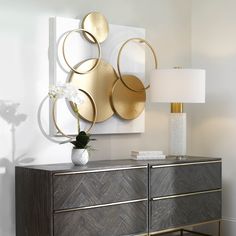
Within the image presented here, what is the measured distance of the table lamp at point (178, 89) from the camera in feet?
12.9

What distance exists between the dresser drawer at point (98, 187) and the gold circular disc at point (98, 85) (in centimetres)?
50

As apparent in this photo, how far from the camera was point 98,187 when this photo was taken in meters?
3.38

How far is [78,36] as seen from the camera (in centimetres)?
374

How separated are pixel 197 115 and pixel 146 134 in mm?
594

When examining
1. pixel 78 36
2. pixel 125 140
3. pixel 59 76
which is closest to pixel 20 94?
pixel 59 76

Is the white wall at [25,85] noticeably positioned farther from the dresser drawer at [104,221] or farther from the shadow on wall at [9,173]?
the dresser drawer at [104,221]

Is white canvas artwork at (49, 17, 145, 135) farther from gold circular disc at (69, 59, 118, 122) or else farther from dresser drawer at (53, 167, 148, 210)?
dresser drawer at (53, 167, 148, 210)

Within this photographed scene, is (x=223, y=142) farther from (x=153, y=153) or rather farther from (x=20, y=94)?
(x=20, y=94)

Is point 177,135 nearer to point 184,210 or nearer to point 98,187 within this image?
point 184,210

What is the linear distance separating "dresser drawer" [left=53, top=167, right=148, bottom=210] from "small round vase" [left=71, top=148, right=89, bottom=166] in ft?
0.47

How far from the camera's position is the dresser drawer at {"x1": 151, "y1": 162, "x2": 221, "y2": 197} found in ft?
12.3

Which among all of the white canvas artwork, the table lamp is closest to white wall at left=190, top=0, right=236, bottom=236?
the table lamp

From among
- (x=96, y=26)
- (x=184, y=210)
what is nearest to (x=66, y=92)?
(x=96, y=26)

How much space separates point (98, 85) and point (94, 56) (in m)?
0.20
